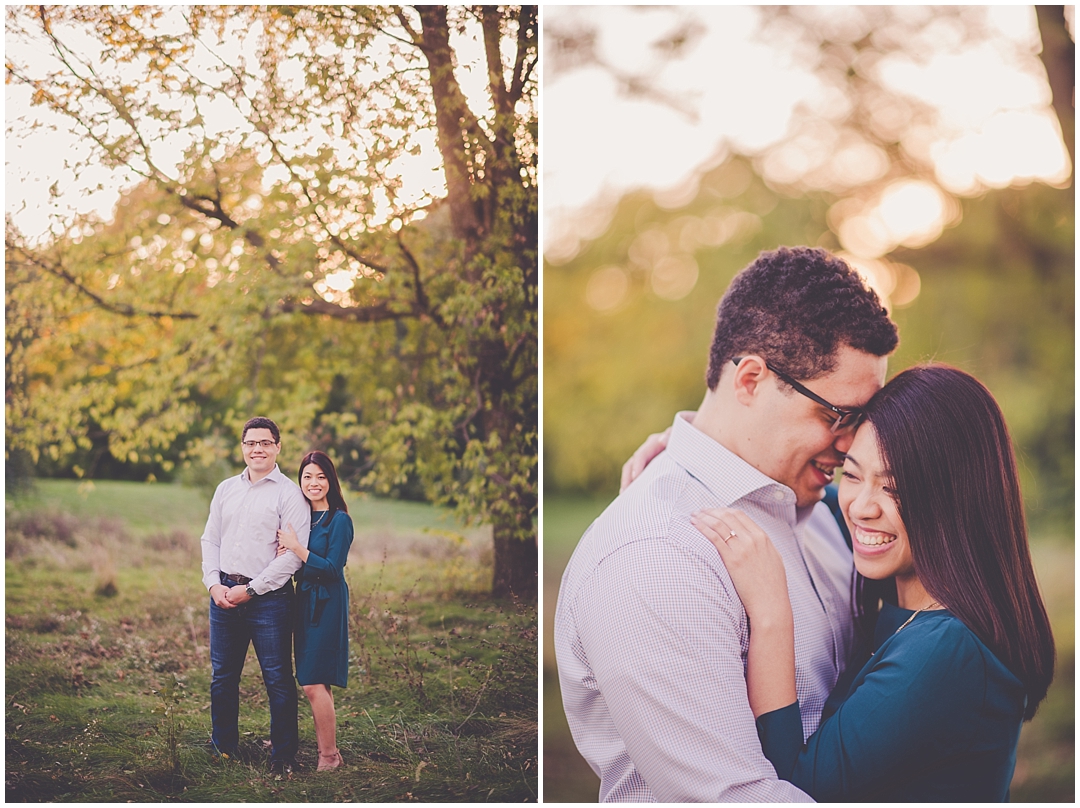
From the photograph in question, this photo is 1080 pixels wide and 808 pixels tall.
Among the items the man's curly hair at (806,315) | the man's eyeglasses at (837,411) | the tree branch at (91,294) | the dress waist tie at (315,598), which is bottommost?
the dress waist tie at (315,598)

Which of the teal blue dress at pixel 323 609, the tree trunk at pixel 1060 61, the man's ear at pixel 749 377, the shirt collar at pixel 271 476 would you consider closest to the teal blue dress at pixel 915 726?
the man's ear at pixel 749 377

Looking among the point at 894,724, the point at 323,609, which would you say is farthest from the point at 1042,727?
the point at 323,609

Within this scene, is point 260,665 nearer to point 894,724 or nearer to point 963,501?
point 894,724

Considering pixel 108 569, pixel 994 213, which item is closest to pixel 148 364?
pixel 108 569

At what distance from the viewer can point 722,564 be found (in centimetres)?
167

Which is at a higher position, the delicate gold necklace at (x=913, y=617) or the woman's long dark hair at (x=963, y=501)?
the woman's long dark hair at (x=963, y=501)

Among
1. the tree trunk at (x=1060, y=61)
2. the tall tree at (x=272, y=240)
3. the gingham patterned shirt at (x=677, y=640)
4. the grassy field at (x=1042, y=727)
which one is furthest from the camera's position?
the grassy field at (x=1042, y=727)

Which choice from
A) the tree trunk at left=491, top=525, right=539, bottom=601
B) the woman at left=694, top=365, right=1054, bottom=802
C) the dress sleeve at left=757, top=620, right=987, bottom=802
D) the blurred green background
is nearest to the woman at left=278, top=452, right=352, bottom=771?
the tree trunk at left=491, top=525, right=539, bottom=601

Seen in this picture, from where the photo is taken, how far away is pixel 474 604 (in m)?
2.52

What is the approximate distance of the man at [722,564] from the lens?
5.13 ft

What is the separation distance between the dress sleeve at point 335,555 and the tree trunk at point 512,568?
43 cm

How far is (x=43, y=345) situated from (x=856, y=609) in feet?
7.75

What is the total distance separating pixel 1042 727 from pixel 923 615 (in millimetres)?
2572

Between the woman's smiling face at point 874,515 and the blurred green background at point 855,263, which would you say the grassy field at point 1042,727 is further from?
the woman's smiling face at point 874,515
